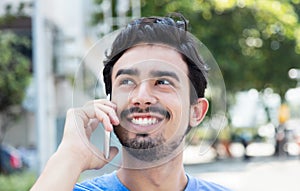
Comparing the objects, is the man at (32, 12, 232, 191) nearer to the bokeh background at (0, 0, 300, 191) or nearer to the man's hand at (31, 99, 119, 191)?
the man's hand at (31, 99, 119, 191)

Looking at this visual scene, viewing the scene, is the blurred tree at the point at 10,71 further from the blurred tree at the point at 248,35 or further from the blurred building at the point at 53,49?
the blurred tree at the point at 248,35

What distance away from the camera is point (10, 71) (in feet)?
44.7

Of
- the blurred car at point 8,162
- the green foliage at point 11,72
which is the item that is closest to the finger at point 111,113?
the green foliage at point 11,72

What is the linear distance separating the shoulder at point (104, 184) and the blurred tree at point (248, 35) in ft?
40.1

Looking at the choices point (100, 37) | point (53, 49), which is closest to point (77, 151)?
point (100, 37)

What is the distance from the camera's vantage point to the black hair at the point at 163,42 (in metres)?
1.62

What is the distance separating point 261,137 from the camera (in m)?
29.9

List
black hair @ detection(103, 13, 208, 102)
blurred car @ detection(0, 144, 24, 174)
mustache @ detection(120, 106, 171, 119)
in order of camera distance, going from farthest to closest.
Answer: blurred car @ detection(0, 144, 24, 174), black hair @ detection(103, 13, 208, 102), mustache @ detection(120, 106, 171, 119)

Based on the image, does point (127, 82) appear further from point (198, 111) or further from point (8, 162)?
point (8, 162)

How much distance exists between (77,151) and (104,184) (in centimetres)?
15

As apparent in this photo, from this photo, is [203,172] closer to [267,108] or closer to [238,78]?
[238,78]

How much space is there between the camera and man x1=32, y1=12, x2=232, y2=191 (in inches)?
60.2

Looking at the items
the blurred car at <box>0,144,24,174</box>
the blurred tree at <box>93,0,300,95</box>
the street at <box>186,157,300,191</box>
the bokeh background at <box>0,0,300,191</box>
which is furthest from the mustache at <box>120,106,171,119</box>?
the blurred car at <box>0,144,24,174</box>

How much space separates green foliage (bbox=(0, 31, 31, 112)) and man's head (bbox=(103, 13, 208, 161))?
10864 millimetres
